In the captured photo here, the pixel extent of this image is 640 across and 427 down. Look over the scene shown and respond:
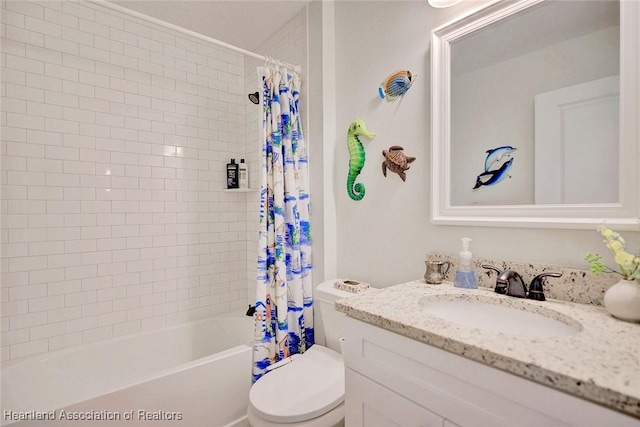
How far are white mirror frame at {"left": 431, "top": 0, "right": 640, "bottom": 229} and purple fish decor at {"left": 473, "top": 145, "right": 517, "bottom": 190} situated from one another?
108 mm

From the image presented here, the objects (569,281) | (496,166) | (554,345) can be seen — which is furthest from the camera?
(496,166)

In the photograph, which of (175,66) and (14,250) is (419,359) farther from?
(175,66)

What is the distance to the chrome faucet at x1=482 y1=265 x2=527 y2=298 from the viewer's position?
1062mm

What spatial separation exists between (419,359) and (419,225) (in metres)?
0.78

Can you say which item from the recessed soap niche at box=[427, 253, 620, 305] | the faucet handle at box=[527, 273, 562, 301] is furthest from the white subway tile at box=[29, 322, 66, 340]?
the faucet handle at box=[527, 273, 562, 301]

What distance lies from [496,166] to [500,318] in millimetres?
578

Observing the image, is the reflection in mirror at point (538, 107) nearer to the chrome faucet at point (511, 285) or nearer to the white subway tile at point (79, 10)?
the chrome faucet at point (511, 285)

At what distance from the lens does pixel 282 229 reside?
1.89m

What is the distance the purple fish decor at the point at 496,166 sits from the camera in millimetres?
1200

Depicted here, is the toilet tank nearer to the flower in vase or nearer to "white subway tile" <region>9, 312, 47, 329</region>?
the flower in vase

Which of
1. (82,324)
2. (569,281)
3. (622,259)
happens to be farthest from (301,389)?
(82,324)

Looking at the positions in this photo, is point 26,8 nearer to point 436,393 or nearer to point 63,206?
point 63,206

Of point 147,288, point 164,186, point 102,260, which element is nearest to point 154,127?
point 164,186

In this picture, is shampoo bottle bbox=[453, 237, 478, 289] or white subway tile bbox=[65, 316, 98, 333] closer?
shampoo bottle bbox=[453, 237, 478, 289]
